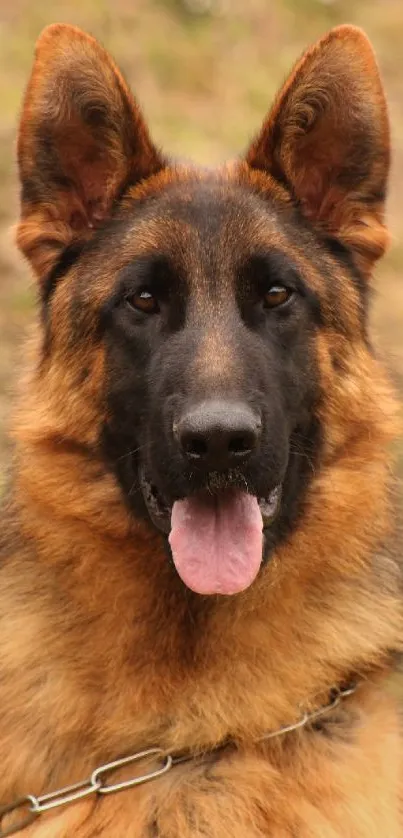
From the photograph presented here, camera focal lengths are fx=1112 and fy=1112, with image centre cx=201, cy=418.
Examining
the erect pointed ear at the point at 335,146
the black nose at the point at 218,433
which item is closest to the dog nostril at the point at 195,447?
the black nose at the point at 218,433

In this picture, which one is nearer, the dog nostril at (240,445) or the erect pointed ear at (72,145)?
the dog nostril at (240,445)

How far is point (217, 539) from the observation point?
3.43m

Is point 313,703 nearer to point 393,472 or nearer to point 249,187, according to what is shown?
point 393,472

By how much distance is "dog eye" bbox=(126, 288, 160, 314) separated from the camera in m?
3.70

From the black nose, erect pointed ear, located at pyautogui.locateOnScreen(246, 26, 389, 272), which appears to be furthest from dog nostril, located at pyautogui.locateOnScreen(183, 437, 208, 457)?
erect pointed ear, located at pyautogui.locateOnScreen(246, 26, 389, 272)

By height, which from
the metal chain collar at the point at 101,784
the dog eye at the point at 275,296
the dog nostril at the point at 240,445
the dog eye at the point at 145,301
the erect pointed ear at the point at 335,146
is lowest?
the metal chain collar at the point at 101,784

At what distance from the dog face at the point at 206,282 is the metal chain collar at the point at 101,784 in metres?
0.56

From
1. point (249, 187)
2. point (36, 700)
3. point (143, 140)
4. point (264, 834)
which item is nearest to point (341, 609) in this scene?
point (264, 834)

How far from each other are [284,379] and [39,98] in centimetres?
124

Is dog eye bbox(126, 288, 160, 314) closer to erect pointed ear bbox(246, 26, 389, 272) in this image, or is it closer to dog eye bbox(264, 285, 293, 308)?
dog eye bbox(264, 285, 293, 308)

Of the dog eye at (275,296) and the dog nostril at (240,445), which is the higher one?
the dog eye at (275,296)

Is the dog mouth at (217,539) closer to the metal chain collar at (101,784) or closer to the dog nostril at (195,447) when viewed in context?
the dog nostril at (195,447)

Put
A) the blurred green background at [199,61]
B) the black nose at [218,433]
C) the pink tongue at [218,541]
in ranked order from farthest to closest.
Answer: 1. the blurred green background at [199,61]
2. the pink tongue at [218,541]
3. the black nose at [218,433]

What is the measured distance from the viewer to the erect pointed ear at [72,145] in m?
3.65
